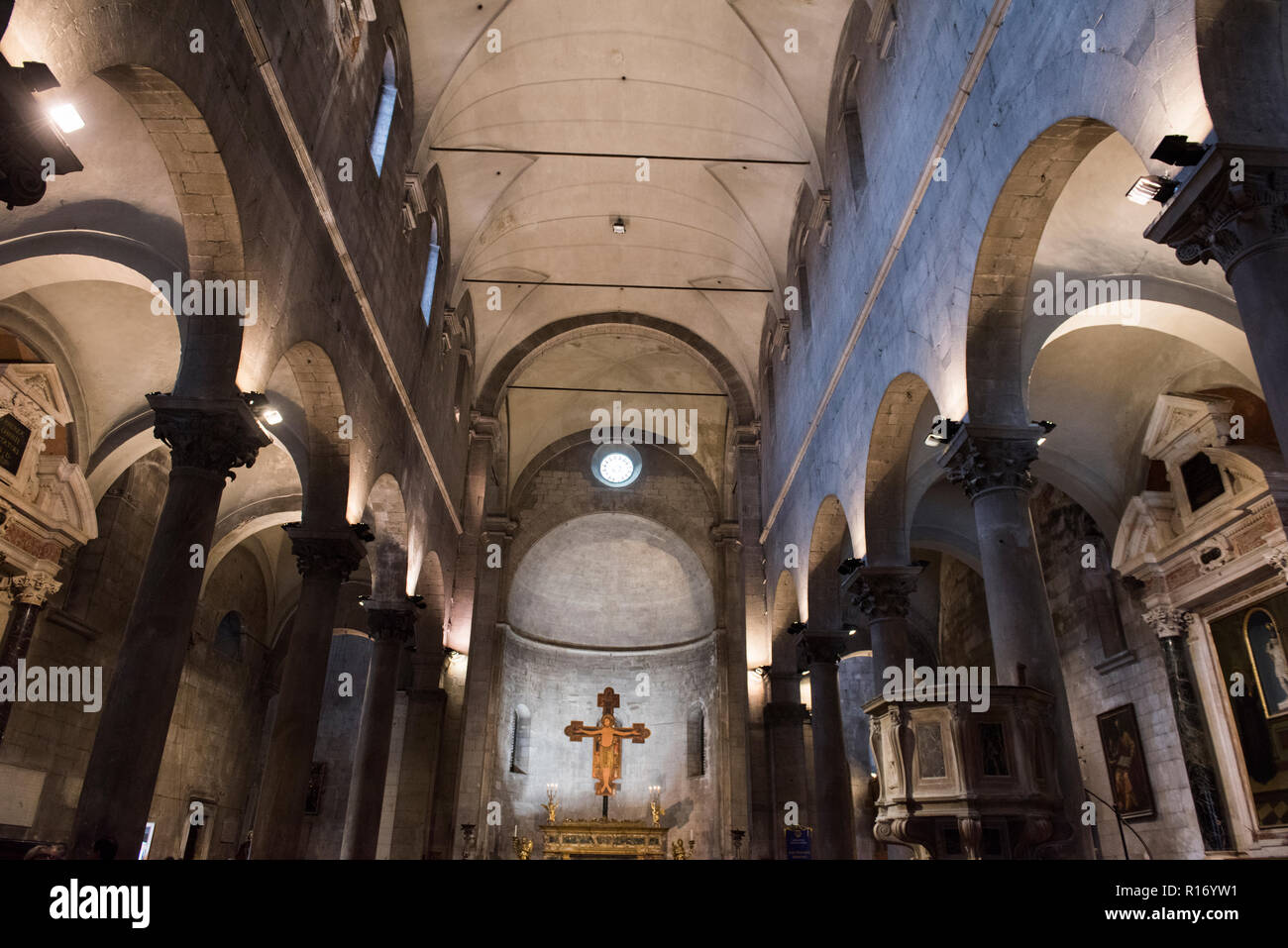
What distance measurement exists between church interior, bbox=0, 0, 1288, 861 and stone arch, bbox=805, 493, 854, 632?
0.08 m

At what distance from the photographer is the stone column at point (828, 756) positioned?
42.4 feet

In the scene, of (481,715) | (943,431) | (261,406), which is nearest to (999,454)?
(943,431)

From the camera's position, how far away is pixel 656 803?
2234 centimetres

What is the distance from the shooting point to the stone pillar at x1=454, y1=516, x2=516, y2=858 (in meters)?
18.6

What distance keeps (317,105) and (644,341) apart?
48.0ft

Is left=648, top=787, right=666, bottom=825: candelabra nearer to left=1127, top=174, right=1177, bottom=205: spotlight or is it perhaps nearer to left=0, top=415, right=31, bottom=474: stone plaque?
left=0, top=415, right=31, bottom=474: stone plaque

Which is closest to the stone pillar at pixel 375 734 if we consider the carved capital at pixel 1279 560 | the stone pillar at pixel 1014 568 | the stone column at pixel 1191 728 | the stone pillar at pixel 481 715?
the stone pillar at pixel 481 715

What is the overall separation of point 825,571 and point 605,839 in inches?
399

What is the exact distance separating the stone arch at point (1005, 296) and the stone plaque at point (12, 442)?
1202 centimetres

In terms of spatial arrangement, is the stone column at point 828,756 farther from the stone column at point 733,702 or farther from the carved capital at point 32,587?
the carved capital at point 32,587

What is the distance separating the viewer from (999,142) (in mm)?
7391

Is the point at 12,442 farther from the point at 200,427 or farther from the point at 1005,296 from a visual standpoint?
the point at 1005,296
